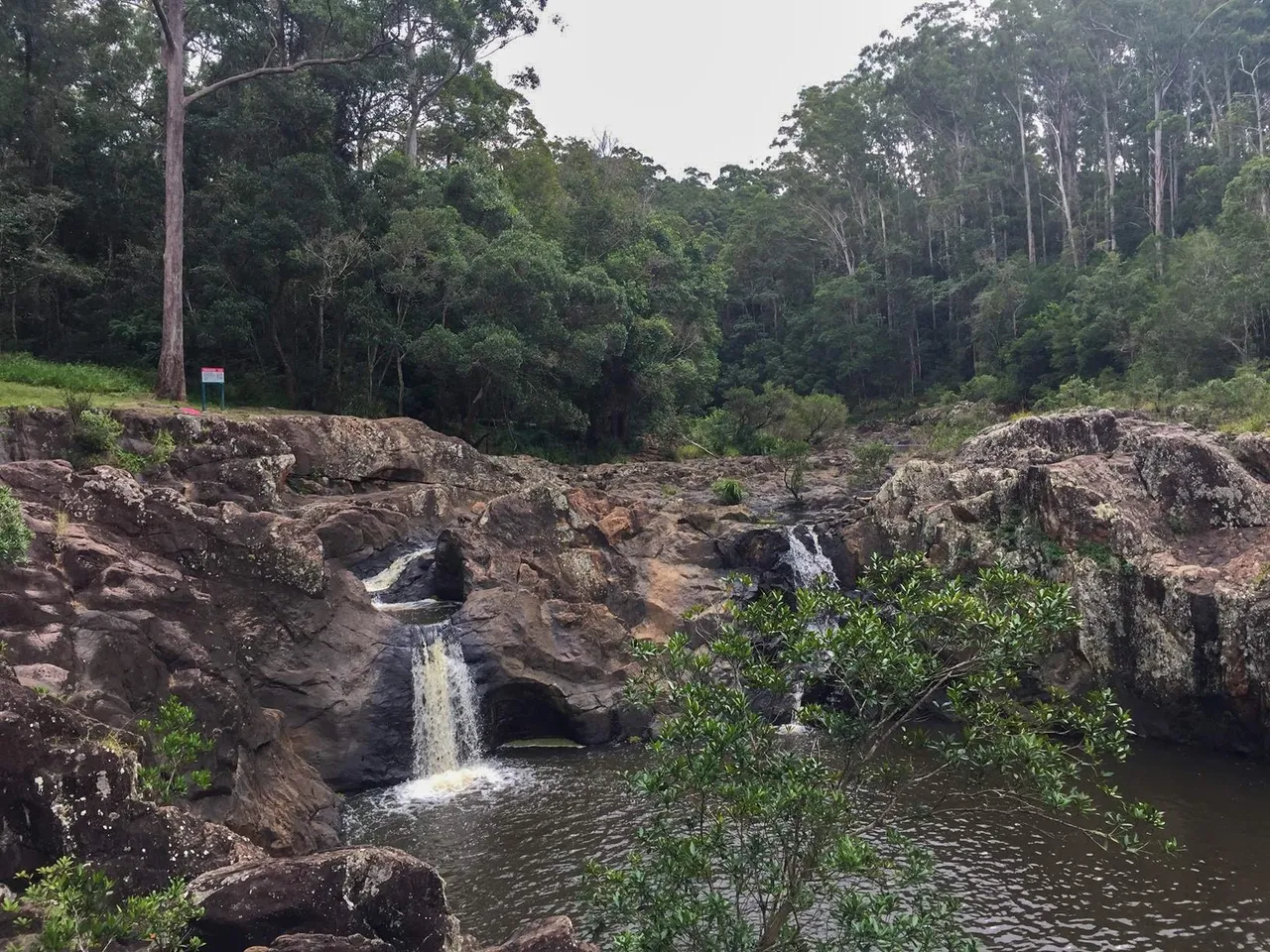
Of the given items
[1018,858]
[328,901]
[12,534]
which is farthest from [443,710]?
[1018,858]

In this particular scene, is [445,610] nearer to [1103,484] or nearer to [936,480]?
[936,480]

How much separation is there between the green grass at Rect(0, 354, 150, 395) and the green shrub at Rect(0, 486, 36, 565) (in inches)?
430

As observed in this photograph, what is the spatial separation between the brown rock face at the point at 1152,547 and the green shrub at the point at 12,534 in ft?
54.1

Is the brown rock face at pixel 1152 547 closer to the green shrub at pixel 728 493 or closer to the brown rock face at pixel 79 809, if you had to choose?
the green shrub at pixel 728 493

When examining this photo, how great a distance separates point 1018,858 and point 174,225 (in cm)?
2510

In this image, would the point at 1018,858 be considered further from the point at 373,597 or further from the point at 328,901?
the point at 373,597

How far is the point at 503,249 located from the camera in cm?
2881

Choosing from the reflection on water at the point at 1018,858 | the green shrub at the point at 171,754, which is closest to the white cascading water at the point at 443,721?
the reflection on water at the point at 1018,858

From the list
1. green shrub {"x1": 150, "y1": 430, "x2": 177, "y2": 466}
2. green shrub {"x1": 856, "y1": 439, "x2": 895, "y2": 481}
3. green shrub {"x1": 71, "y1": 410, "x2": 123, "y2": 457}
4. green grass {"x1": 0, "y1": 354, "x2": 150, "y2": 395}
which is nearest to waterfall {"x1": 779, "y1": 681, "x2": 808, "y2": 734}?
green shrub {"x1": 150, "y1": 430, "x2": 177, "y2": 466}

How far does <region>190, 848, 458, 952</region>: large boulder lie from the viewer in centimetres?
753

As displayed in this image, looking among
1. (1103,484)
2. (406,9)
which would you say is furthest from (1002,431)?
(406,9)

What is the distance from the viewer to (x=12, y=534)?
10922 mm

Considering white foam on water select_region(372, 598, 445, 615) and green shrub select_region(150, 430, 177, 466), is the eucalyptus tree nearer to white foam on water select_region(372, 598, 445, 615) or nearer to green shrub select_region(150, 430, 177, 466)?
green shrub select_region(150, 430, 177, 466)

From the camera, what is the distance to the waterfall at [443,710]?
15312 millimetres
